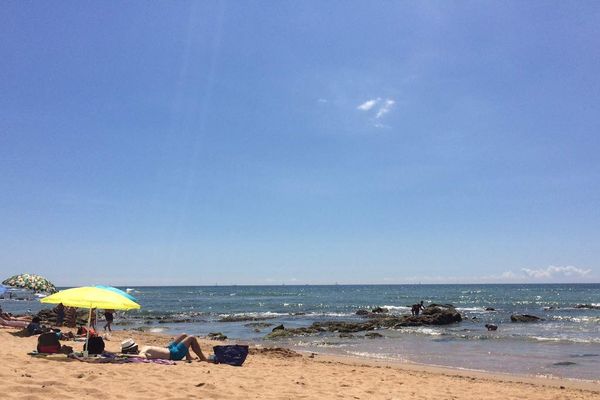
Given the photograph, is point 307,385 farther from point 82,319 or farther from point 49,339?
point 82,319

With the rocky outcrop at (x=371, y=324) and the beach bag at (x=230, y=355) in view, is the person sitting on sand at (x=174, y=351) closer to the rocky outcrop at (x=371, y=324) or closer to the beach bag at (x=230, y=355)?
the beach bag at (x=230, y=355)

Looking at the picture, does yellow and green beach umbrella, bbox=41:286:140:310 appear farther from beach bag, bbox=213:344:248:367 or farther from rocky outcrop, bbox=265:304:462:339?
rocky outcrop, bbox=265:304:462:339

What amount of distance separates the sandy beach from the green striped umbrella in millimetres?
12293

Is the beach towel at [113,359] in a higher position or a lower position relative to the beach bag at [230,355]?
higher

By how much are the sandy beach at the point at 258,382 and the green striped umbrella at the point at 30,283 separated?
1229 cm

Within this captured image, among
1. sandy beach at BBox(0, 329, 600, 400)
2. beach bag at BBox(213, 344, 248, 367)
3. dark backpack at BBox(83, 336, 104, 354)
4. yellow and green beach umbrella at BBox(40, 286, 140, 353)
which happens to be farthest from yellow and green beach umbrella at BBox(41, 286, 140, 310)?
beach bag at BBox(213, 344, 248, 367)

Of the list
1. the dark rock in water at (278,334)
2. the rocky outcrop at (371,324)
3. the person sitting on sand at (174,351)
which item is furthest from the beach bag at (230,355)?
the rocky outcrop at (371,324)

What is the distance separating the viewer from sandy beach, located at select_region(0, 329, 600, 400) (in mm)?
7496

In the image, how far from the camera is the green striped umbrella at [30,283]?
25587 millimetres

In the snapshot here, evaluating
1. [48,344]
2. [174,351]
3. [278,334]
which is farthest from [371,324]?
[48,344]

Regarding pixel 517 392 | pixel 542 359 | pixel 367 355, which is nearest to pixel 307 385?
pixel 517 392

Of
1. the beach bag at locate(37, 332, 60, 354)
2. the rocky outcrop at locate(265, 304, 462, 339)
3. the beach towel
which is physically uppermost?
the beach bag at locate(37, 332, 60, 354)

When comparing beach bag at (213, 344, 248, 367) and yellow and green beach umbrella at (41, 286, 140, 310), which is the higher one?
yellow and green beach umbrella at (41, 286, 140, 310)

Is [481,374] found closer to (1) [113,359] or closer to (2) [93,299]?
(1) [113,359]
